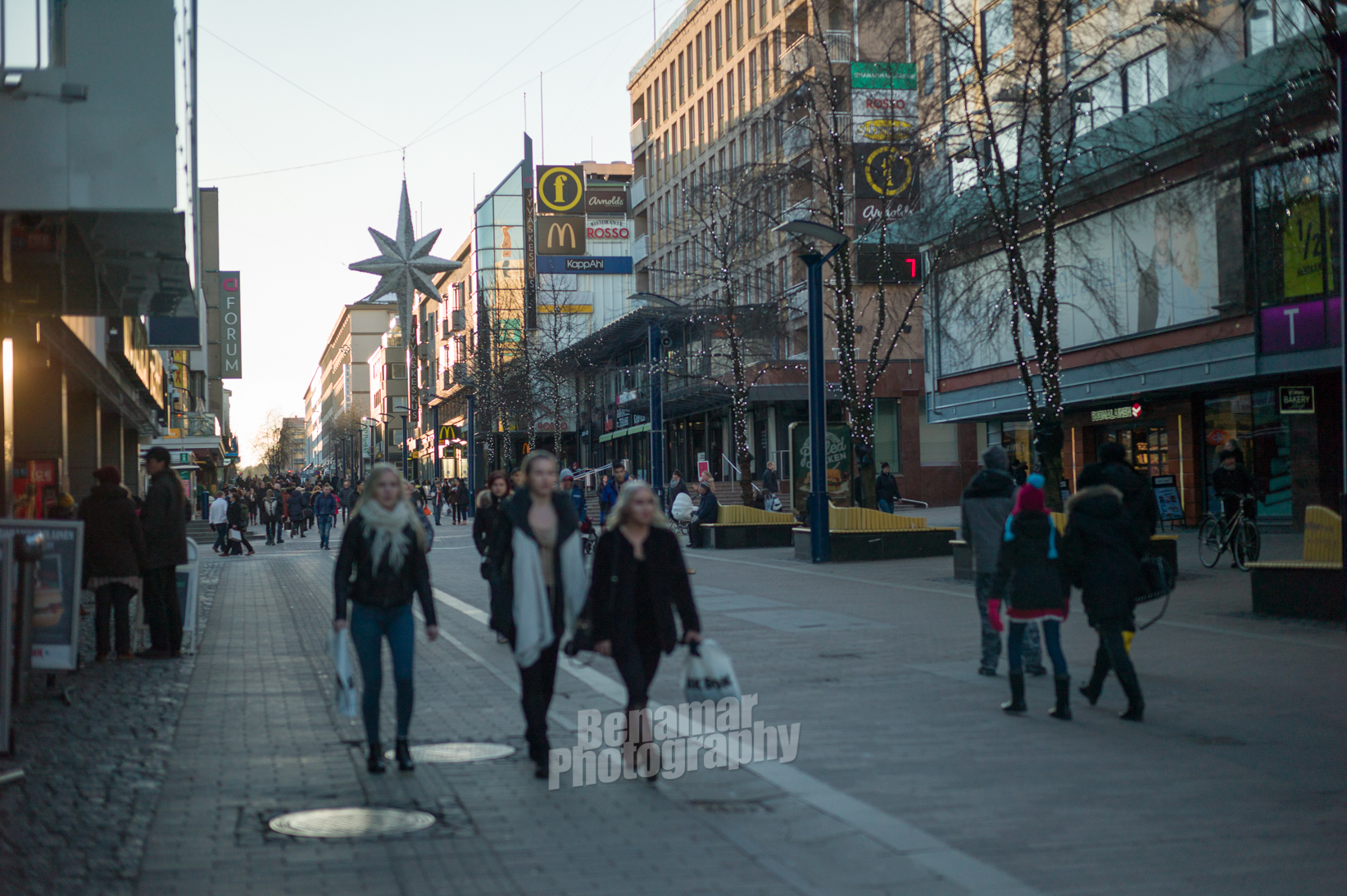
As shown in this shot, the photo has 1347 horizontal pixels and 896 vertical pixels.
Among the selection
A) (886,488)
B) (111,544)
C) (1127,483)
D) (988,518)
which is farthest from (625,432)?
(1127,483)

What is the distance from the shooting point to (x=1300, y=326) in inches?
976

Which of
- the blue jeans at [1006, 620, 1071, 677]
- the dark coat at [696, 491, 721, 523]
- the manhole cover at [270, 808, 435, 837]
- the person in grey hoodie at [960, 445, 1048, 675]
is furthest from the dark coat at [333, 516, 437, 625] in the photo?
the dark coat at [696, 491, 721, 523]

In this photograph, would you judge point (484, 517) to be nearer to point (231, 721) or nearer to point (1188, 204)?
point (231, 721)

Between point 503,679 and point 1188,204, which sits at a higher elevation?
point 1188,204

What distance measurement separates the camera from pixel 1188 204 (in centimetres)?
1853

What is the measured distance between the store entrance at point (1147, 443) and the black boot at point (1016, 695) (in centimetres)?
2358

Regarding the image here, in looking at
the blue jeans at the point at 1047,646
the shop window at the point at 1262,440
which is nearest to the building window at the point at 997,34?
the shop window at the point at 1262,440

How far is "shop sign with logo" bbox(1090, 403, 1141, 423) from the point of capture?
31.5m

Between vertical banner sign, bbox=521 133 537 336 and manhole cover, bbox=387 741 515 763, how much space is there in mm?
60731

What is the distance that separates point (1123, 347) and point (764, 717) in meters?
23.7

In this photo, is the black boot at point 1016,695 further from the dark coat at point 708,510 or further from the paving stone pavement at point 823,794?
the dark coat at point 708,510

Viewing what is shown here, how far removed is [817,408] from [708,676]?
1708 centimetres

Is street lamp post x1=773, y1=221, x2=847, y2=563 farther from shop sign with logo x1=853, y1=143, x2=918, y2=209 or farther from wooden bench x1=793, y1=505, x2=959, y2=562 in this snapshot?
shop sign with logo x1=853, y1=143, x2=918, y2=209

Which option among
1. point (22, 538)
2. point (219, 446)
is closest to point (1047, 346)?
point (22, 538)
